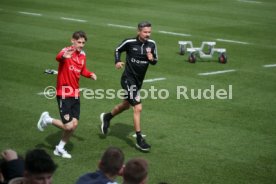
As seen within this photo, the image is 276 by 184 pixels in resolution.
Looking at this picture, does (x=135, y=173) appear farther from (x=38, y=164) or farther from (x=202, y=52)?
(x=202, y=52)

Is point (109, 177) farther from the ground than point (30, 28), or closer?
farther from the ground

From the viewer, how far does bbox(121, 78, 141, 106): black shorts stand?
41.2 ft

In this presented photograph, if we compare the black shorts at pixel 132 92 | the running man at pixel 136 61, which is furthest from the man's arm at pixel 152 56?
the black shorts at pixel 132 92

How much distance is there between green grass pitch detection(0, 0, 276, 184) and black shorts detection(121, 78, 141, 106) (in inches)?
35.9

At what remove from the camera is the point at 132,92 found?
496 inches

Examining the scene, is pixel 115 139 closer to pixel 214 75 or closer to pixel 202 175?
pixel 202 175

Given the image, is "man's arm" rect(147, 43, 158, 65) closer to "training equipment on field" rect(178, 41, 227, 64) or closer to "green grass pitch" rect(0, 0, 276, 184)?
"green grass pitch" rect(0, 0, 276, 184)

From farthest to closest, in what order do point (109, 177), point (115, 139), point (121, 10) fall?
1. point (121, 10)
2. point (115, 139)
3. point (109, 177)

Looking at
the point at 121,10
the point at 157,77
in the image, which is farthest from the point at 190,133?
the point at 121,10

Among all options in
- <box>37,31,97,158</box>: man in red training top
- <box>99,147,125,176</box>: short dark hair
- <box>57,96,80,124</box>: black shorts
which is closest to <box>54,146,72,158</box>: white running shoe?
<box>37,31,97,158</box>: man in red training top

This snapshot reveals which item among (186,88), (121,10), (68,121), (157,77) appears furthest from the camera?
(121,10)

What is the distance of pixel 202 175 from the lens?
10914 millimetres

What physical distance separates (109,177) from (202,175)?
4195mm

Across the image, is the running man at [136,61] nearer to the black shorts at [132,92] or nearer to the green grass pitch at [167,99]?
the black shorts at [132,92]
